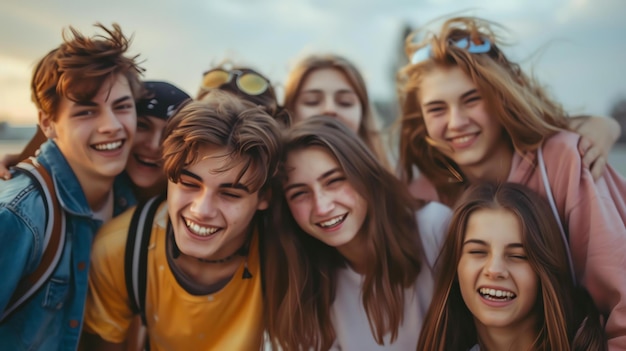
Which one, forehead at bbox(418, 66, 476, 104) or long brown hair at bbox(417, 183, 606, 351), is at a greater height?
forehead at bbox(418, 66, 476, 104)

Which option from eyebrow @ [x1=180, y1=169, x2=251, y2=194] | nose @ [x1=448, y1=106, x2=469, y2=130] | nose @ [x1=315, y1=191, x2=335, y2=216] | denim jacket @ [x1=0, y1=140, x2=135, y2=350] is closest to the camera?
denim jacket @ [x1=0, y1=140, x2=135, y2=350]

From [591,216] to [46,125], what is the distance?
113 inches

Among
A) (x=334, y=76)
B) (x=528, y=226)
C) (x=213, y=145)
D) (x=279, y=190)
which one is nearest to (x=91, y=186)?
(x=213, y=145)

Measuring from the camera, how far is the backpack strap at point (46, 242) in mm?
2453

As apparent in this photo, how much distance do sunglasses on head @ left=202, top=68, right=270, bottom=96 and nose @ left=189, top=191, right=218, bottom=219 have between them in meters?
1.18

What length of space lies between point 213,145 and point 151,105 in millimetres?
805

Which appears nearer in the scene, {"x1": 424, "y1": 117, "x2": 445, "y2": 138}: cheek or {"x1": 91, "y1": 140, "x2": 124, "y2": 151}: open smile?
{"x1": 91, "y1": 140, "x2": 124, "y2": 151}: open smile

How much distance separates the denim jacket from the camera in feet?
7.64

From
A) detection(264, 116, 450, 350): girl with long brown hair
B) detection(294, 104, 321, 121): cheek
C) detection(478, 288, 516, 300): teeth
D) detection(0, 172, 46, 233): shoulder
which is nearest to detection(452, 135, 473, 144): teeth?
detection(264, 116, 450, 350): girl with long brown hair

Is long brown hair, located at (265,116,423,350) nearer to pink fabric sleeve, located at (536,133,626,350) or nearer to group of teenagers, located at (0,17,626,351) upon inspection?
group of teenagers, located at (0,17,626,351)

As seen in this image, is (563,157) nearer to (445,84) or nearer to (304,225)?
(445,84)

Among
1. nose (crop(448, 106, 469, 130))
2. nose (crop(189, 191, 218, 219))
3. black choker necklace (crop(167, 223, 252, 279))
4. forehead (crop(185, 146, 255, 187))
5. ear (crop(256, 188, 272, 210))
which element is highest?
nose (crop(448, 106, 469, 130))

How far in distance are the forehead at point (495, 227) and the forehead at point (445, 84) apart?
797 millimetres

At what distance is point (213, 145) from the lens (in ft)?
8.49
